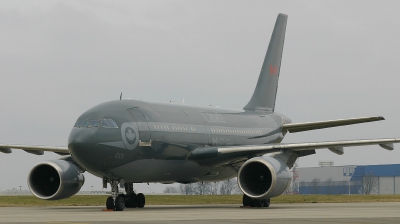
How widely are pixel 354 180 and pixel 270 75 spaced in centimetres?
6356

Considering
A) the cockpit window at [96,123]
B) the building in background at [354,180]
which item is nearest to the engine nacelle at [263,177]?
the cockpit window at [96,123]

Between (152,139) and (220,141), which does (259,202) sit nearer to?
(220,141)

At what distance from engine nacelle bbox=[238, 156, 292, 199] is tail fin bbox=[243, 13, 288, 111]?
902cm

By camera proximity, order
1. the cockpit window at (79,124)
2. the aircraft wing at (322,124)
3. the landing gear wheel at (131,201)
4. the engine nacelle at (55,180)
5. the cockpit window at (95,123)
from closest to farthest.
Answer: the cockpit window at (95,123) < the cockpit window at (79,124) < the engine nacelle at (55,180) < the landing gear wheel at (131,201) < the aircraft wing at (322,124)

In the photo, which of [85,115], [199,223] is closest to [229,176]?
[85,115]

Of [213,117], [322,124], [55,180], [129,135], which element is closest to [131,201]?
[55,180]

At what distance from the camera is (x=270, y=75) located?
37.7m

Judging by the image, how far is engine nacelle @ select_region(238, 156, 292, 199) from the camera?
86.5ft

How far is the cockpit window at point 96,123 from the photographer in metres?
24.9

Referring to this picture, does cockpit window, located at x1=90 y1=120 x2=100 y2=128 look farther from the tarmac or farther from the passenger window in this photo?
the tarmac

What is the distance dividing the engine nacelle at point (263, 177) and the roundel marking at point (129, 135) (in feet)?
13.7

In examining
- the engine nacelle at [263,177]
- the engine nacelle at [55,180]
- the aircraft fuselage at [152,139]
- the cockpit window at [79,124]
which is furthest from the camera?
the engine nacelle at [55,180]

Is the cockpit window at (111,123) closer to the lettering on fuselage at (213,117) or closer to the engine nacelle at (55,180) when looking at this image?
the engine nacelle at (55,180)

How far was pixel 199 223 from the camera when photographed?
1591cm
